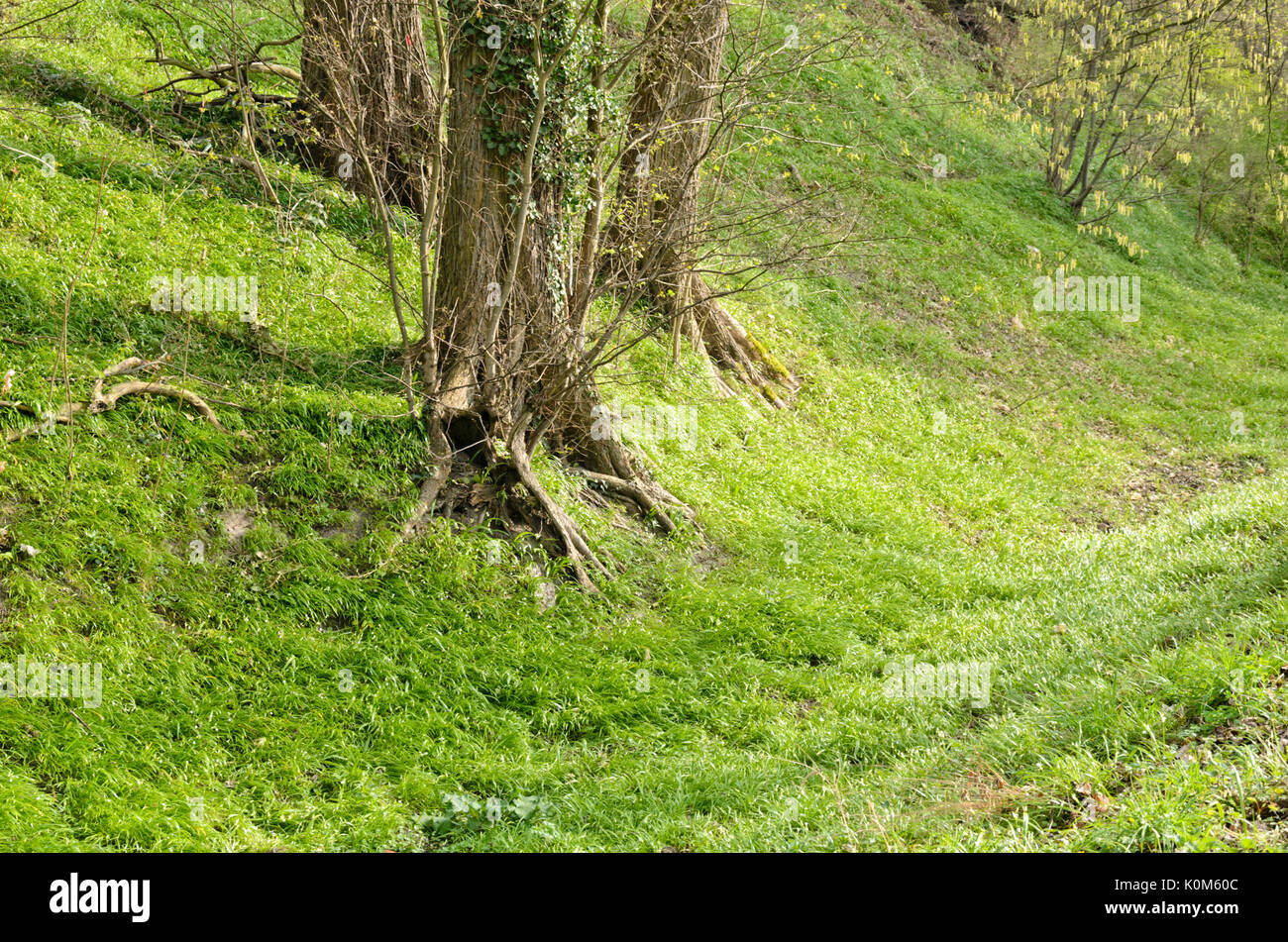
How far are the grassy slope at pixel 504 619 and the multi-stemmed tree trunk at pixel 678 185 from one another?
969mm

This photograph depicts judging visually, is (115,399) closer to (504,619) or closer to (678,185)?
(504,619)

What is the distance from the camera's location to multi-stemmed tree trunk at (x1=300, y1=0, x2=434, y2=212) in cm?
761

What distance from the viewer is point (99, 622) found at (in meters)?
4.81

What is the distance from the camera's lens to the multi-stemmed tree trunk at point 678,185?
7742 millimetres

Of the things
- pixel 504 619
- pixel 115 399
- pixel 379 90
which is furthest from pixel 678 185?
pixel 115 399

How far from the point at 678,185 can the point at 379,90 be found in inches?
130

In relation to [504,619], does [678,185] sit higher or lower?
higher

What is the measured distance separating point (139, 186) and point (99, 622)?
17.1ft

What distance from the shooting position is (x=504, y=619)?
6047 mm

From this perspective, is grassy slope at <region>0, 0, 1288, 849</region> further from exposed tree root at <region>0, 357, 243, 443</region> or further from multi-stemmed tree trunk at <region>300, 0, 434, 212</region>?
multi-stemmed tree trunk at <region>300, 0, 434, 212</region>

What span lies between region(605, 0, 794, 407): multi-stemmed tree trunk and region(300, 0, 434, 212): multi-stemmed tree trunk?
1.98 meters

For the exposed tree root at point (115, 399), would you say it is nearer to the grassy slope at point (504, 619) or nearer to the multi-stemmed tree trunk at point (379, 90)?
the grassy slope at point (504, 619)
